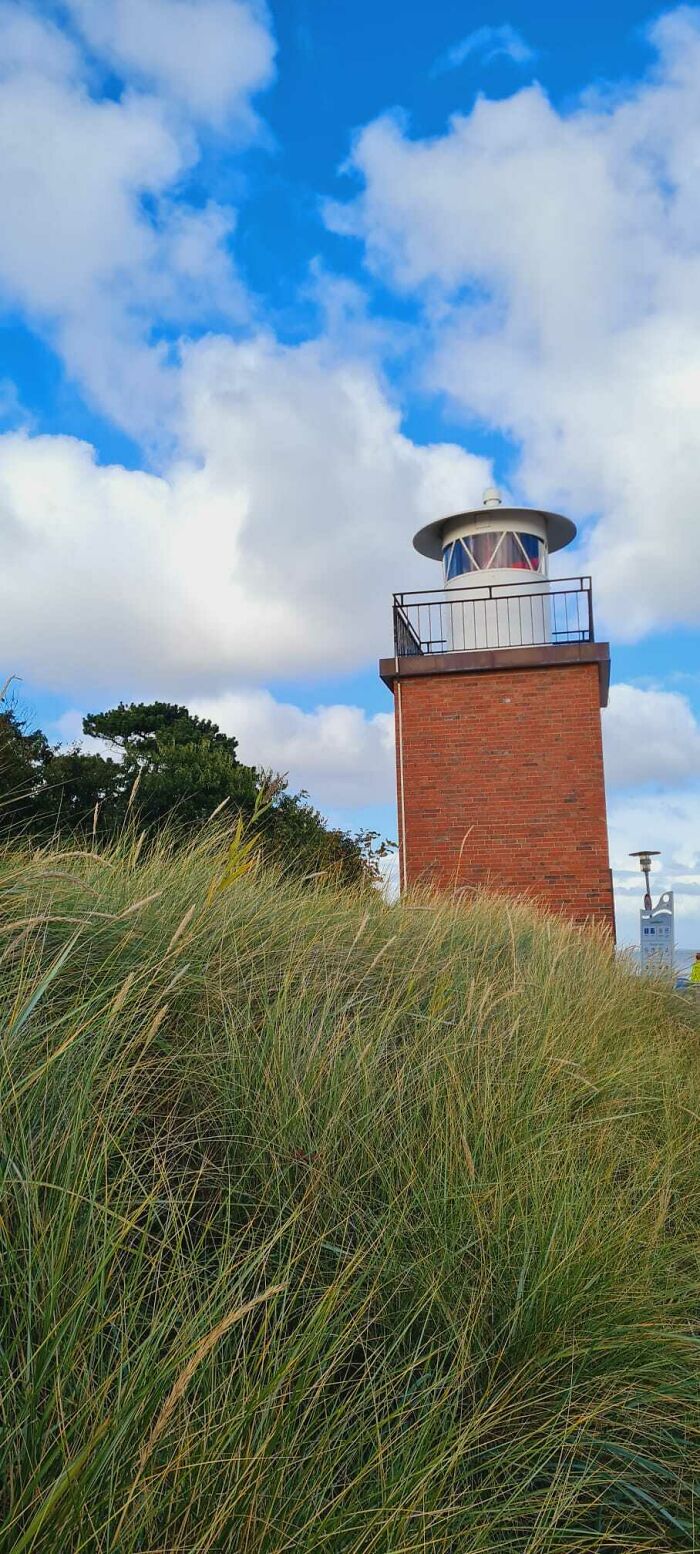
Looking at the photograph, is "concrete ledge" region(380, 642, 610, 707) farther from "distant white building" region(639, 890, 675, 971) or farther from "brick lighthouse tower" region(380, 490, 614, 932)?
"distant white building" region(639, 890, 675, 971)

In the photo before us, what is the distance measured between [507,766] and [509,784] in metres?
0.25

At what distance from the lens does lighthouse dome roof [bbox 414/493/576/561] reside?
16.5m

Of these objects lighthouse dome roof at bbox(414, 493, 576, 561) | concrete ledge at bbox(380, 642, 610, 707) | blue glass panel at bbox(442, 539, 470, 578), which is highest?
lighthouse dome roof at bbox(414, 493, 576, 561)

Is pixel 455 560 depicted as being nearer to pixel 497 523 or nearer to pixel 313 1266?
pixel 497 523

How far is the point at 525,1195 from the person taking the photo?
8.11ft

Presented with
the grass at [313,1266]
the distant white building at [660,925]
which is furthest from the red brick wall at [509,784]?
the grass at [313,1266]

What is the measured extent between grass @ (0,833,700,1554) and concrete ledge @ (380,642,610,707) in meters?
11.2

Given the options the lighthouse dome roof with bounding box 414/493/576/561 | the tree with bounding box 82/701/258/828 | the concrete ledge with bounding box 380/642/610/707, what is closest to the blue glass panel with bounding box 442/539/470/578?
the lighthouse dome roof with bounding box 414/493/576/561

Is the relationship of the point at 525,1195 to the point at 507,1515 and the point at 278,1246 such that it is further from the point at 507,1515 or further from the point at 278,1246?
the point at 507,1515

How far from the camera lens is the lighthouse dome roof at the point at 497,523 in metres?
16.5

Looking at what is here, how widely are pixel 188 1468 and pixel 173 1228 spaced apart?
1066 millimetres

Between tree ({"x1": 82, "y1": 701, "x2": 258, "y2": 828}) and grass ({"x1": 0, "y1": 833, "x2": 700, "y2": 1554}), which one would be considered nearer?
grass ({"x1": 0, "y1": 833, "x2": 700, "y2": 1554})

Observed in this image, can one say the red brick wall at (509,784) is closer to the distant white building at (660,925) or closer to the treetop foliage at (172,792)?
the treetop foliage at (172,792)

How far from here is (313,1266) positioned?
2.19m
